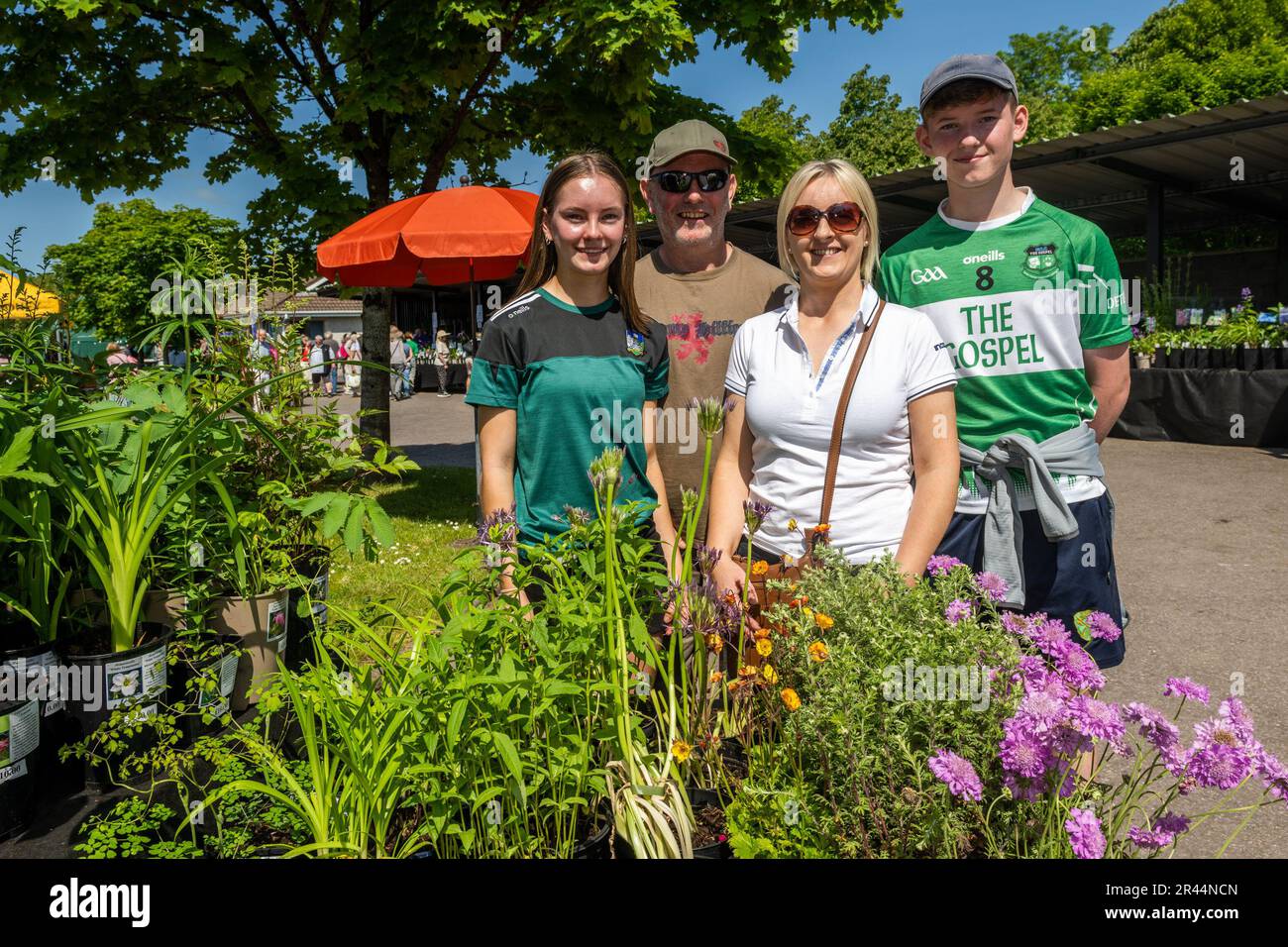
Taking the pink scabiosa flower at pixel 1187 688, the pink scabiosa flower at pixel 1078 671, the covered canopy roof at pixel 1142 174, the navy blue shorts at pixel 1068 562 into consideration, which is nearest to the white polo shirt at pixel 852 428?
the navy blue shorts at pixel 1068 562

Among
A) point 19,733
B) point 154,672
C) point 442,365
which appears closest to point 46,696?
point 19,733

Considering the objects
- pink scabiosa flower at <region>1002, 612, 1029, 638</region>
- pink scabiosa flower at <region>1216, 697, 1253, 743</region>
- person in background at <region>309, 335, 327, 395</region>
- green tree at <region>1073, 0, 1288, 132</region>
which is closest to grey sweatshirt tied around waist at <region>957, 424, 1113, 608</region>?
pink scabiosa flower at <region>1002, 612, 1029, 638</region>

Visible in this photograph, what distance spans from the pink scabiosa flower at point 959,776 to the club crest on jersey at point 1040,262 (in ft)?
4.54

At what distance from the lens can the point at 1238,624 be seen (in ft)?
15.6

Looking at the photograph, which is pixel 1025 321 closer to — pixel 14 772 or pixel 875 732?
pixel 875 732

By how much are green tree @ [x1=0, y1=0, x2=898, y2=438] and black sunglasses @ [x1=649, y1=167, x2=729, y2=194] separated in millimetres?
5017

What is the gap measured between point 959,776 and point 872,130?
1941 inches

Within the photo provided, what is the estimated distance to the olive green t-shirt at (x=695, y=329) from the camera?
2.77m

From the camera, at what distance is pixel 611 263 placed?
7.81 feet

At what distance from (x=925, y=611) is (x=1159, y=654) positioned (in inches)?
144

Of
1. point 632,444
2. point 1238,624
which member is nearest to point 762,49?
point 1238,624

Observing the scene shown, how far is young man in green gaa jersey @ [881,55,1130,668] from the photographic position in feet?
6.89

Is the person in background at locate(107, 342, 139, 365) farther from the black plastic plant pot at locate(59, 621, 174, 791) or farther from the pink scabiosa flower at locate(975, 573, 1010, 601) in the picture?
the pink scabiosa flower at locate(975, 573, 1010, 601)

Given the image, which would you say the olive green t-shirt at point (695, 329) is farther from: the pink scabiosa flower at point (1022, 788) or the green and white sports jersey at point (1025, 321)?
the pink scabiosa flower at point (1022, 788)
